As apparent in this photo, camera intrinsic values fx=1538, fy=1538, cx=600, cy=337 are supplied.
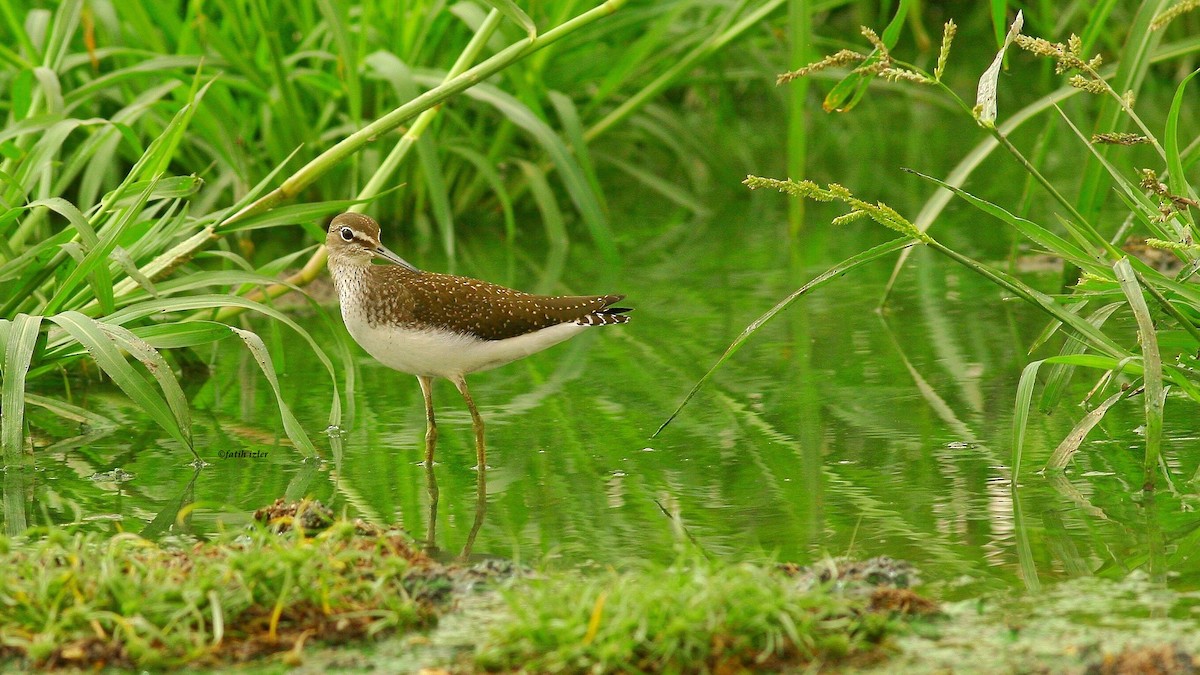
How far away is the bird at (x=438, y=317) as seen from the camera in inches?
195

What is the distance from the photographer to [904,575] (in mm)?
3672

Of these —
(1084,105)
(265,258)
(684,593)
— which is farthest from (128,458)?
(1084,105)

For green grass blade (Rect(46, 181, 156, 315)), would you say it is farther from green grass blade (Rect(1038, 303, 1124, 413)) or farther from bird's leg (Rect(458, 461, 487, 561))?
green grass blade (Rect(1038, 303, 1124, 413))

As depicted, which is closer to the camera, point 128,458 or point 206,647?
point 206,647

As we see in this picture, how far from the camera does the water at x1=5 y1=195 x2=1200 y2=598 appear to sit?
4094mm

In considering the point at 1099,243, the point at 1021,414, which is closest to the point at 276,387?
the point at 1021,414

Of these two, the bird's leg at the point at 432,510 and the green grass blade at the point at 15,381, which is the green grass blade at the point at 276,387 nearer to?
the bird's leg at the point at 432,510

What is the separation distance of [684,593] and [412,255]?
5.42 m

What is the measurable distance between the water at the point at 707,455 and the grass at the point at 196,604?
65 centimetres

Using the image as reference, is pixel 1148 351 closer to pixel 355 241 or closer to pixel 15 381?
pixel 355 241

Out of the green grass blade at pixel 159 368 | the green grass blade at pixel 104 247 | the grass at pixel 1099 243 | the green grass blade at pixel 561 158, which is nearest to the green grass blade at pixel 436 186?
the green grass blade at pixel 561 158

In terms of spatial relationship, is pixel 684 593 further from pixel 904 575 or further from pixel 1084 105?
pixel 1084 105

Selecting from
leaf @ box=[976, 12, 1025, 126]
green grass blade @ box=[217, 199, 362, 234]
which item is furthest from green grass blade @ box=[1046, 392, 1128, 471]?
green grass blade @ box=[217, 199, 362, 234]

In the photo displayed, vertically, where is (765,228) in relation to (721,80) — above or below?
below
